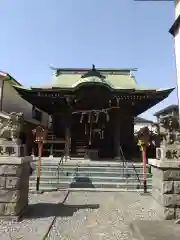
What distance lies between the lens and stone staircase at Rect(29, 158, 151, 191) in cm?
1022

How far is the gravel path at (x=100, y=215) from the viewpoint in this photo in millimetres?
4723

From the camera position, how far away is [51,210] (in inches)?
258

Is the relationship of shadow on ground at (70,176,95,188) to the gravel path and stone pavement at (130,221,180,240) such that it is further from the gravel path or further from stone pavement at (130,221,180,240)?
stone pavement at (130,221,180,240)

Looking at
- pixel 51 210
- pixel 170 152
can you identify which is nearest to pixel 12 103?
pixel 51 210

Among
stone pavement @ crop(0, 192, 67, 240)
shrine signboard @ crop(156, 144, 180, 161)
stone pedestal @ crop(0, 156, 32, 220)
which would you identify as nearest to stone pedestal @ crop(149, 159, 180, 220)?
shrine signboard @ crop(156, 144, 180, 161)

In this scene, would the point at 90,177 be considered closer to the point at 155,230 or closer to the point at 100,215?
the point at 100,215

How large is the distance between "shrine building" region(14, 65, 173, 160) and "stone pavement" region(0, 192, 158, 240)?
6706 mm

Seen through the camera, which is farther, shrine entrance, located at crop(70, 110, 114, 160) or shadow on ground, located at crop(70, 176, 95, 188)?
shrine entrance, located at crop(70, 110, 114, 160)

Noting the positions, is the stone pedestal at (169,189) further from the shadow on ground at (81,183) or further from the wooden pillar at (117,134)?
the wooden pillar at (117,134)

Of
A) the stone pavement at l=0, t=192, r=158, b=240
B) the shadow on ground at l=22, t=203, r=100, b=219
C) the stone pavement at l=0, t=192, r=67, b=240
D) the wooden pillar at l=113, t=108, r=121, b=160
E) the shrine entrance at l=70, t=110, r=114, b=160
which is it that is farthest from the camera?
the shrine entrance at l=70, t=110, r=114, b=160

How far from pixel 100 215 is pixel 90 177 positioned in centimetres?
493

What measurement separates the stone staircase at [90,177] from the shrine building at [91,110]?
105 inches

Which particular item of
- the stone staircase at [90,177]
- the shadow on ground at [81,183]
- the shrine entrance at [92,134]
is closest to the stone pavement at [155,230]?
the stone staircase at [90,177]

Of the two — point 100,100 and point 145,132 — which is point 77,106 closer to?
point 100,100
